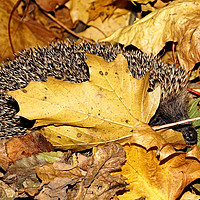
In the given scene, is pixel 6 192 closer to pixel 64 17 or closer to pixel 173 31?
pixel 173 31

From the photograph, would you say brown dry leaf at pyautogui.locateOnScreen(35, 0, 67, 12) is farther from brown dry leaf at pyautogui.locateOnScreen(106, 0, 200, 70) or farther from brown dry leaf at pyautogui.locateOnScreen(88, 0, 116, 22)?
brown dry leaf at pyautogui.locateOnScreen(106, 0, 200, 70)

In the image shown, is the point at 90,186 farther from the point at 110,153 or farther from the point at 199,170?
the point at 199,170

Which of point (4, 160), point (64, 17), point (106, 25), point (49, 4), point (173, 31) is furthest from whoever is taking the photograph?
point (64, 17)

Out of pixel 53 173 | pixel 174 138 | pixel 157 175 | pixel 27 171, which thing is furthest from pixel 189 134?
pixel 27 171

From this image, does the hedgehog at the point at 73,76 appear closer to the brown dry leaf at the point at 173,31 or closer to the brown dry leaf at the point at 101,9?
the brown dry leaf at the point at 173,31

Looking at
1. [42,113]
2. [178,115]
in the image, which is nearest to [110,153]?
[42,113]

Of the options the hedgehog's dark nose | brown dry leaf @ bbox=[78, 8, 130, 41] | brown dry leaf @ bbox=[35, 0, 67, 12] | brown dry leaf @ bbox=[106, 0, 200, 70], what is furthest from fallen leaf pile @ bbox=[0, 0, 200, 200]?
brown dry leaf @ bbox=[35, 0, 67, 12]

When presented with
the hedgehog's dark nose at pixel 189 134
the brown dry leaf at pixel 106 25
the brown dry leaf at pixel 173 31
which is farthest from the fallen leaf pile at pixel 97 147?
the brown dry leaf at pixel 106 25
